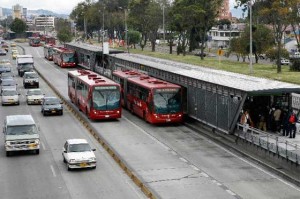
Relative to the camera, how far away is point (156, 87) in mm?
38844

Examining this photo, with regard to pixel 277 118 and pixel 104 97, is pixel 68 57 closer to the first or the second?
pixel 104 97

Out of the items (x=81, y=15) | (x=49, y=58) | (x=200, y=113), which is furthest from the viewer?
(x=81, y=15)

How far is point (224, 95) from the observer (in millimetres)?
32844

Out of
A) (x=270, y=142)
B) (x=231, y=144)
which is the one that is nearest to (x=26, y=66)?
(x=231, y=144)

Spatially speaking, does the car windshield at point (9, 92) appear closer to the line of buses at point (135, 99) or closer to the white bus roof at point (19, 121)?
the line of buses at point (135, 99)

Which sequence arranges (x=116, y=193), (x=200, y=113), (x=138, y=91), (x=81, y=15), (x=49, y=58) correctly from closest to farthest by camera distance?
(x=116, y=193) → (x=200, y=113) → (x=138, y=91) → (x=49, y=58) → (x=81, y=15)

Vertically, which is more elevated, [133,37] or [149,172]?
[133,37]

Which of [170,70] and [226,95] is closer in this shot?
[226,95]

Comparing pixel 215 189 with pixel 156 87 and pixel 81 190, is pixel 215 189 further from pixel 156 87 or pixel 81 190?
pixel 156 87

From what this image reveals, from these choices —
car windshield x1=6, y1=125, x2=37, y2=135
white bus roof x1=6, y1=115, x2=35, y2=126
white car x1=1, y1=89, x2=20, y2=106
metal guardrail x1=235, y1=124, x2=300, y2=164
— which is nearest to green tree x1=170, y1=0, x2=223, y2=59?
white car x1=1, y1=89, x2=20, y2=106

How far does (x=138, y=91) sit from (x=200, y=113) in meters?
6.87

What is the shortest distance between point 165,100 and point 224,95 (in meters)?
6.75

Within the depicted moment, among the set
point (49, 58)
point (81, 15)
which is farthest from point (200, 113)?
point (81, 15)

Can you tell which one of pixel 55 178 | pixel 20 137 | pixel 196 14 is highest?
pixel 196 14
